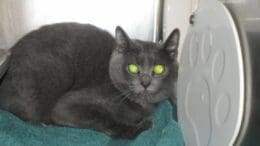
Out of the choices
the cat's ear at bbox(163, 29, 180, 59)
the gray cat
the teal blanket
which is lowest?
the teal blanket

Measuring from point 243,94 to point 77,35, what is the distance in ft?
2.69

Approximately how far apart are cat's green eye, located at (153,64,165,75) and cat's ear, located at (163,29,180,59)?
70 mm

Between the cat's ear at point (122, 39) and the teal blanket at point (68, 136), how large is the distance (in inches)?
13.0

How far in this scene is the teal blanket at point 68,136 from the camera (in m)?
1.29

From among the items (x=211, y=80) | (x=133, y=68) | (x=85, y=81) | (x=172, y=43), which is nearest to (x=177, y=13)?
(x=172, y=43)

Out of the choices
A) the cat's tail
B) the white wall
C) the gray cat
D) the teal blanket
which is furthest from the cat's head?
the cat's tail

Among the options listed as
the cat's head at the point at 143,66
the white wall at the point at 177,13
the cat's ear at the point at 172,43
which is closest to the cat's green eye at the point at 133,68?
the cat's head at the point at 143,66

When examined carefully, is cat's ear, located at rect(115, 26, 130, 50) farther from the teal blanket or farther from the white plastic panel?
the teal blanket

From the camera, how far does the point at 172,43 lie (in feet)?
4.62

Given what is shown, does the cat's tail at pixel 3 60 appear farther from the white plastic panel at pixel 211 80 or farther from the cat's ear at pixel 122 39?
the white plastic panel at pixel 211 80

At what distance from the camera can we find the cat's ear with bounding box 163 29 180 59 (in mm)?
1376

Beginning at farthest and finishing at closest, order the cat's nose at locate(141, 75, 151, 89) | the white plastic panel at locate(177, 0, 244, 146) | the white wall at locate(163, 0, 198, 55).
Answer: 1. the white wall at locate(163, 0, 198, 55)
2. the cat's nose at locate(141, 75, 151, 89)
3. the white plastic panel at locate(177, 0, 244, 146)

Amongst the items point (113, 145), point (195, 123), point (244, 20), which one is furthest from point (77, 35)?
point (244, 20)

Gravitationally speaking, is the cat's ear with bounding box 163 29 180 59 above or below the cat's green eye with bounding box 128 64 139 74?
above
